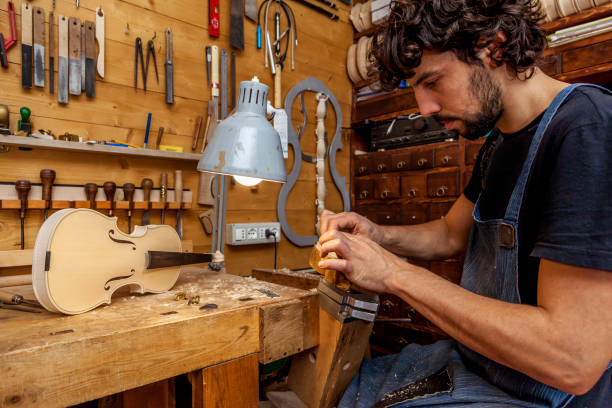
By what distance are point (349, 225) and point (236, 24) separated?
159 centimetres

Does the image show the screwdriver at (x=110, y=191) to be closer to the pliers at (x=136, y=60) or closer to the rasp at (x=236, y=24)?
the pliers at (x=136, y=60)

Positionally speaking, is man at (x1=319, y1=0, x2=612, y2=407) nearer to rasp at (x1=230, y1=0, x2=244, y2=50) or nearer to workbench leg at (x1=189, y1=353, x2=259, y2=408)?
workbench leg at (x1=189, y1=353, x2=259, y2=408)

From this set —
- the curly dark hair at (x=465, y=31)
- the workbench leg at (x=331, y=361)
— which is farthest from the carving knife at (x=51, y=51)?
the workbench leg at (x=331, y=361)

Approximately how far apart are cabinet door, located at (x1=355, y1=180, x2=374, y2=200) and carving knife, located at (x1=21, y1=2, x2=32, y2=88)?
2.13m

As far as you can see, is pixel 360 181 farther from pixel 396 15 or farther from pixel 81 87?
pixel 81 87

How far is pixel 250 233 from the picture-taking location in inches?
88.6

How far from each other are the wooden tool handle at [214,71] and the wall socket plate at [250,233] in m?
0.80

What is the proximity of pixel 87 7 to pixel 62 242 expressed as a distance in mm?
1410

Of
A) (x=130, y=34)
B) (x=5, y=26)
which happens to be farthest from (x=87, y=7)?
(x=5, y=26)

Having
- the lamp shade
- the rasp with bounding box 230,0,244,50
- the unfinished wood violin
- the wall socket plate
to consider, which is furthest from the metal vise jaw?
the rasp with bounding box 230,0,244,50

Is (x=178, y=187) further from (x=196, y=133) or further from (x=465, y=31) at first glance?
(x=465, y=31)

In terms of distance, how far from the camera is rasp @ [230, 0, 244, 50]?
2.19m

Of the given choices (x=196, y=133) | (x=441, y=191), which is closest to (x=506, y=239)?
(x=441, y=191)

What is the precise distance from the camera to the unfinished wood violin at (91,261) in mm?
859
